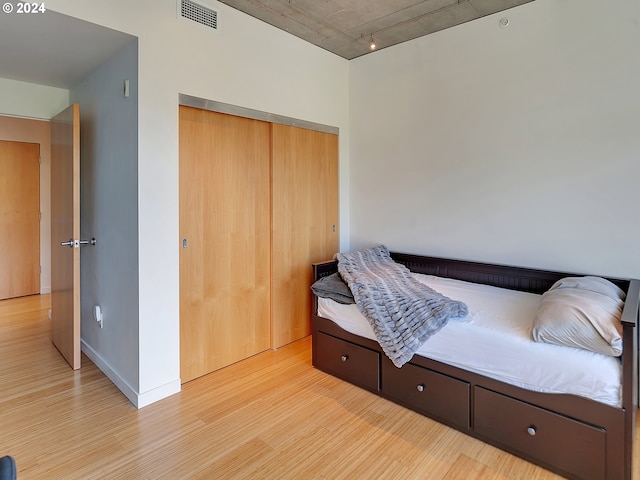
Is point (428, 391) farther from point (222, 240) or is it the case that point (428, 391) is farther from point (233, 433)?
point (222, 240)

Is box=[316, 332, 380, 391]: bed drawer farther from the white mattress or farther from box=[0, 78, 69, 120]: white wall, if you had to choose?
box=[0, 78, 69, 120]: white wall

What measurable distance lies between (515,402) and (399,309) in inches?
30.7

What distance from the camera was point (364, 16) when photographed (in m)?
2.93

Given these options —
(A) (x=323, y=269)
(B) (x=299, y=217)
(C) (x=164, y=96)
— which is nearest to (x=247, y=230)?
(B) (x=299, y=217)

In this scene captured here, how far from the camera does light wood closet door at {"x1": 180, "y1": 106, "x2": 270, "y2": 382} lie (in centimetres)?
271

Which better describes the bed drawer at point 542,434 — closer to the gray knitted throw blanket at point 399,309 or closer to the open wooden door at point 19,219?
the gray knitted throw blanket at point 399,309

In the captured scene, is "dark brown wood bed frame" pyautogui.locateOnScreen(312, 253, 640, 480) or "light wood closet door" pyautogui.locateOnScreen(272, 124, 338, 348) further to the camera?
"light wood closet door" pyautogui.locateOnScreen(272, 124, 338, 348)

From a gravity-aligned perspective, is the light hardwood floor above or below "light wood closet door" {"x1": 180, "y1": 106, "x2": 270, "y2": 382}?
below

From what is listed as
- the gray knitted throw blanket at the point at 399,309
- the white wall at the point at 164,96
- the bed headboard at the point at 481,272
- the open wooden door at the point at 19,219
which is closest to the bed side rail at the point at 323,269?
the bed headboard at the point at 481,272

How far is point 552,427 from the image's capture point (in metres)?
1.82

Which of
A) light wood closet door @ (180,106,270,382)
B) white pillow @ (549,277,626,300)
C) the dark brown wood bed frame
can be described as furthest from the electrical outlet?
white pillow @ (549,277,626,300)

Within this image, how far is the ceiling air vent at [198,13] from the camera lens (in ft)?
8.16

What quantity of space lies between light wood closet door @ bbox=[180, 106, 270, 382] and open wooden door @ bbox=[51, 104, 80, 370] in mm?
868

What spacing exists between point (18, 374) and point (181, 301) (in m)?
1.47
